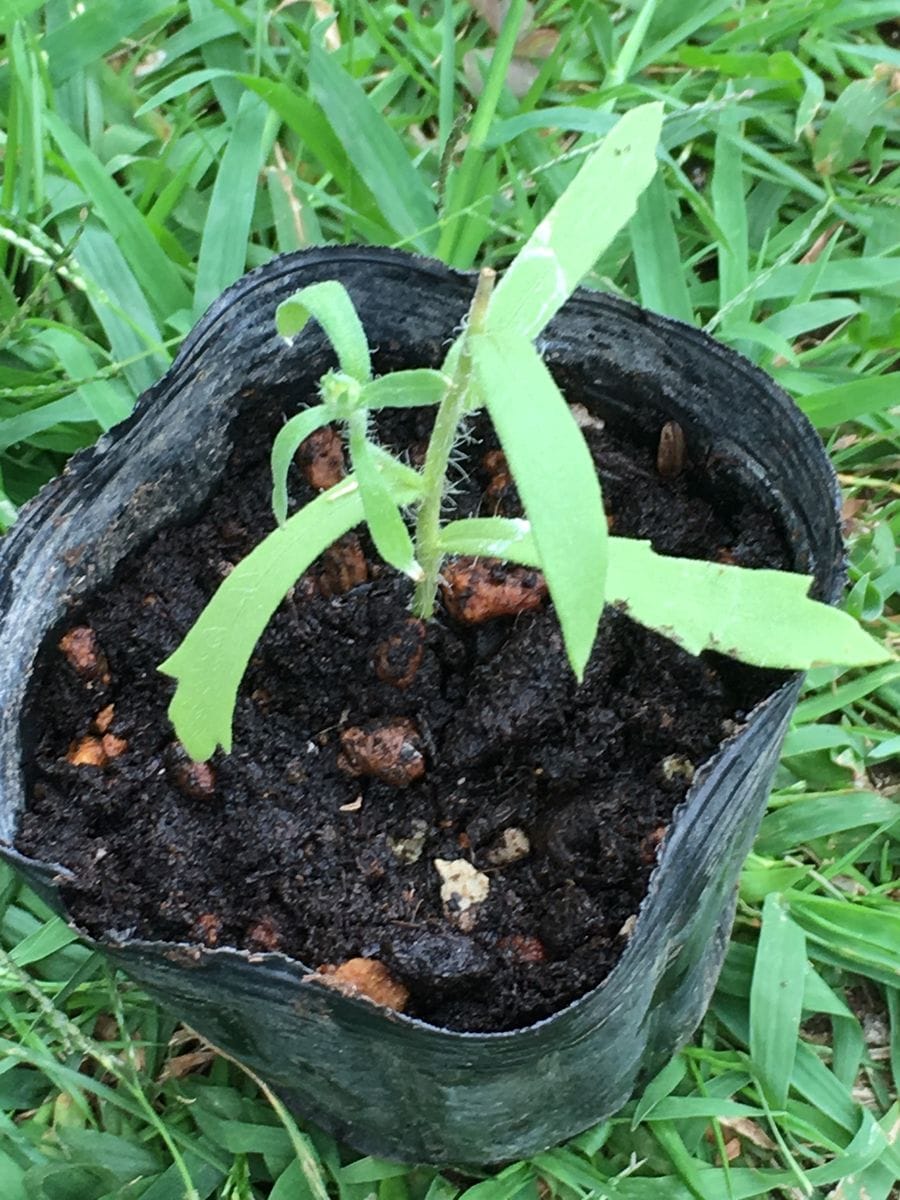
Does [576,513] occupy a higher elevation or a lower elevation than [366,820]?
higher

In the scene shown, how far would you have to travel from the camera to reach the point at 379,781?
0.75 m

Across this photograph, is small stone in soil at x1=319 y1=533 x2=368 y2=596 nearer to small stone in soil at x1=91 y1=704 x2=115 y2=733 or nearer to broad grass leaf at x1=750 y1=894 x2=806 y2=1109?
small stone in soil at x1=91 y1=704 x2=115 y2=733

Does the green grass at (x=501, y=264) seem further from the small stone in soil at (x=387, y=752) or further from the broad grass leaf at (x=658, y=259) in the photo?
the small stone in soil at (x=387, y=752)

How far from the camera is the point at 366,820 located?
0.75 meters

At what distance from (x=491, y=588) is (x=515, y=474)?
0.32 metres

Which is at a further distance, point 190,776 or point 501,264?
point 501,264

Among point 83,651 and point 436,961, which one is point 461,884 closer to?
point 436,961

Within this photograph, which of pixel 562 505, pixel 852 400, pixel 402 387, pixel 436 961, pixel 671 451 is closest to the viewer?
pixel 562 505

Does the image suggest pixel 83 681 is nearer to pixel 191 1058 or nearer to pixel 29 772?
pixel 29 772

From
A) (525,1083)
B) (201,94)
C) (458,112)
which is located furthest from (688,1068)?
(201,94)

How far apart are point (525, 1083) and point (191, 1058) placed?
13.0 inches

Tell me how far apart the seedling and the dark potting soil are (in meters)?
0.15

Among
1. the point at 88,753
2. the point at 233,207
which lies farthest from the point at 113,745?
the point at 233,207

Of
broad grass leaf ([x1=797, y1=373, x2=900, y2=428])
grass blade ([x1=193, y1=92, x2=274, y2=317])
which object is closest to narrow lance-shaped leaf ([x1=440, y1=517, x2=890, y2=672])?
broad grass leaf ([x1=797, y1=373, x2=900, y2=428])
